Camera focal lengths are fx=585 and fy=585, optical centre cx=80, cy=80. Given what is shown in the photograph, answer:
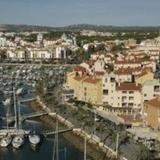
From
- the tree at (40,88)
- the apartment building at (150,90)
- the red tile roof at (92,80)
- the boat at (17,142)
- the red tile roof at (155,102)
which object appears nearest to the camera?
the boat at (17,142)

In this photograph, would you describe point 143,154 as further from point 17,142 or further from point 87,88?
point 87,88

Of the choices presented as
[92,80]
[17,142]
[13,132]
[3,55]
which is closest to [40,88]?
[92,80]

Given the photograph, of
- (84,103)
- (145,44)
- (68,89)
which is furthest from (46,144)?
(145,44)

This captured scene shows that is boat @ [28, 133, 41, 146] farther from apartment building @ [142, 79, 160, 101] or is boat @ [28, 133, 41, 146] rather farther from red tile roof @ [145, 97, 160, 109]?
apartment building @ [142, 79, 160, 101]

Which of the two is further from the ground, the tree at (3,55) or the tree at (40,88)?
the tree at (40,88)

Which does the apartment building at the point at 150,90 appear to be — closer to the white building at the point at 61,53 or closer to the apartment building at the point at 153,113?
the apartment building at the point at 153,113

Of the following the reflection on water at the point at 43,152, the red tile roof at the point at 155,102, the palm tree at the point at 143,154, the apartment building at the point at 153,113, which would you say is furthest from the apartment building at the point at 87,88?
the palm tree at the point at 143,154

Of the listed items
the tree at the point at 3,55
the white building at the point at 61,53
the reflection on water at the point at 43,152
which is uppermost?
the reflection on water at the point at 43,152

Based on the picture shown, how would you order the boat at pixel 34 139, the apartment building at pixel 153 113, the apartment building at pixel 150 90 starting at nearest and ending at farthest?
1. the boat at pixel 34 139
2. the apartment building at pixel 153 113
3. the apartment building at pixel 150 90

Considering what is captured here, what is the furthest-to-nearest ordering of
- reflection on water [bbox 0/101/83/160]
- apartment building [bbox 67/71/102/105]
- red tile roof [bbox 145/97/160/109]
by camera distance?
1. apartment building [bbox 67/71/102/105]
2. red tile roof [bbox 145/97/160/109]
3. reflection on water [bbox 0/101/83/160]

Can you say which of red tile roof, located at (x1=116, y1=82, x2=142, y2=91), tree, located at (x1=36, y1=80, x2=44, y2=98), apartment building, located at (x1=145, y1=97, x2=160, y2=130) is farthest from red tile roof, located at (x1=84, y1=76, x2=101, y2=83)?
apartment building, located at (x1=145, y1=97, x2=160, y2=130)

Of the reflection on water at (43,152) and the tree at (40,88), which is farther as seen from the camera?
the tree at (40,88)
